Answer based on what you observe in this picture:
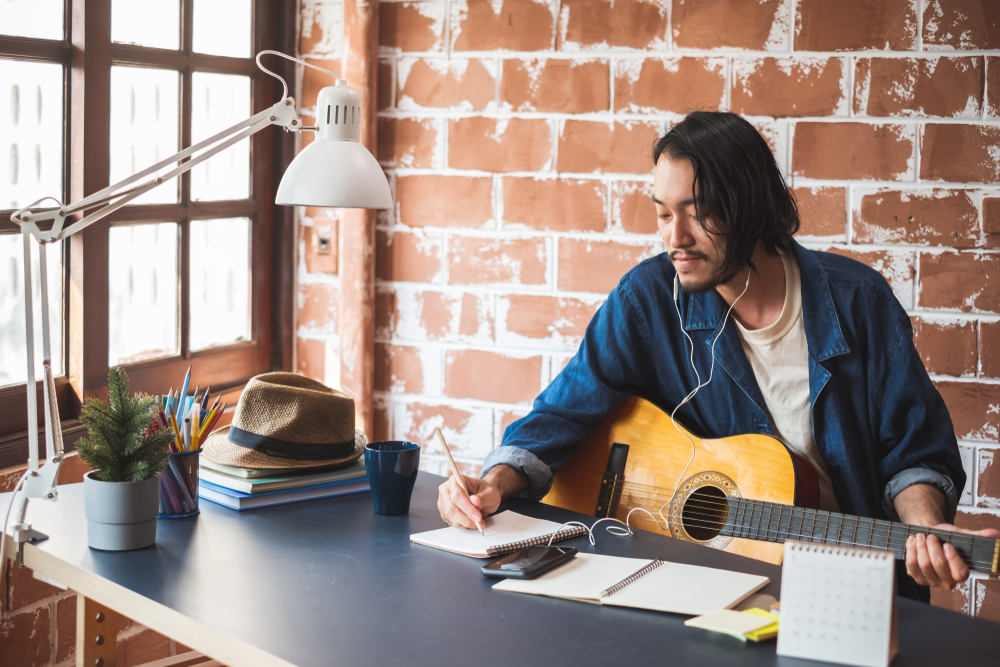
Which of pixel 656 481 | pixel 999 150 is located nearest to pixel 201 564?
pixel 656 481

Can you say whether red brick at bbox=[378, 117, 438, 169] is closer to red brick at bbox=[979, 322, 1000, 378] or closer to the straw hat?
the straw hat

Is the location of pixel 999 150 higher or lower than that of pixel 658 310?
higher

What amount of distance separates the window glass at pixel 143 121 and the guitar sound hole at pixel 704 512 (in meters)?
1.43

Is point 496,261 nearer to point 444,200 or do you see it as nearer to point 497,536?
point 444,200

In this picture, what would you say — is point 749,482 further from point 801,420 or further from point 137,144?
point 137,144

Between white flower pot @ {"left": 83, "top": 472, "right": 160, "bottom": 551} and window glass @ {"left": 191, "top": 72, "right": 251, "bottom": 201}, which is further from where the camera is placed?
window glass @ {"left": 191, "top": 72, "right": 251, "bottom": 201}

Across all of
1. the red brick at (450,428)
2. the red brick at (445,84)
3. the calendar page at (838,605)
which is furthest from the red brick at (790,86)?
the calendar page at (838,605)

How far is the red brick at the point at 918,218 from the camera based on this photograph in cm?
220

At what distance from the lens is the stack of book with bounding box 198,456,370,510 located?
158 cm

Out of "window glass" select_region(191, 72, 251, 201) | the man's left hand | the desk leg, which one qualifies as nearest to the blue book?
the desk leg

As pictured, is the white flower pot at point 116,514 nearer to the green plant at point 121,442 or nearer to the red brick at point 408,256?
the green plant at point 121,442

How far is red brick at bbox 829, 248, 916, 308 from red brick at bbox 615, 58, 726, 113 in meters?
0.52

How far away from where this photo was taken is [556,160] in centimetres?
251

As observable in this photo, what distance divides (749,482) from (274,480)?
816 millimetres
